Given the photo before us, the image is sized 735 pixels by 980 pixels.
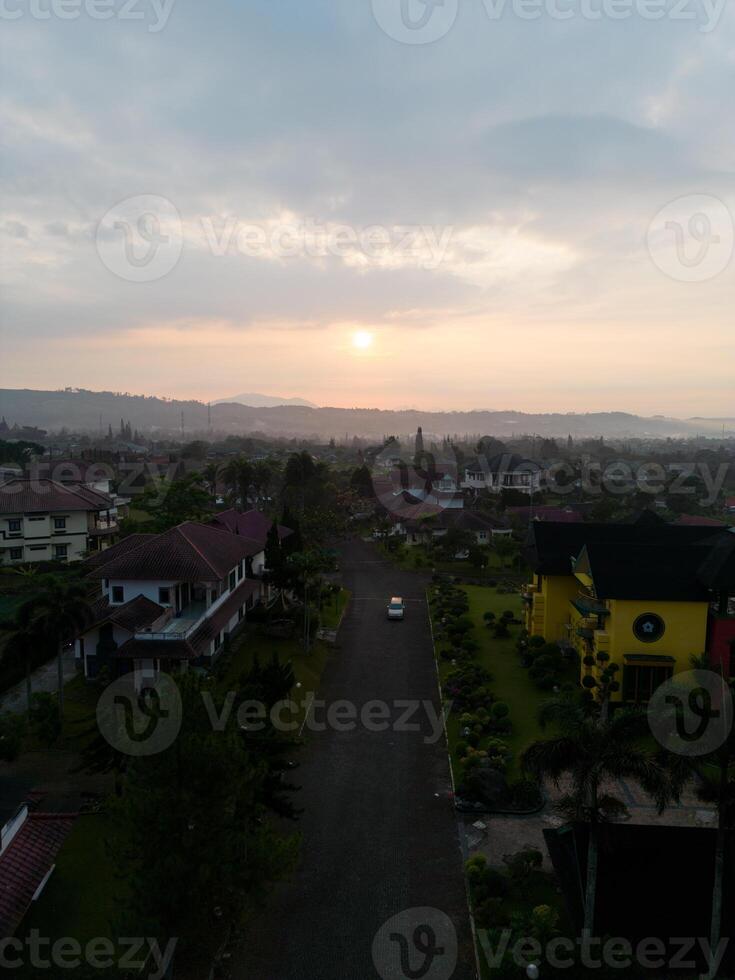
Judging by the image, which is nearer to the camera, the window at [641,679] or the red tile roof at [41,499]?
the window at [641,679]

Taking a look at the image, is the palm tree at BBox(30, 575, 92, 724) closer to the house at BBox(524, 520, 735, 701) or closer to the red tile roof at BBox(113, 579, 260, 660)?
the red tile roof at BBox(113, 579, 260, 660)

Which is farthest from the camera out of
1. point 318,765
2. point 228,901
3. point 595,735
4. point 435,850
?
point 318,765

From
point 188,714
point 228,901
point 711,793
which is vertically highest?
point 188,714

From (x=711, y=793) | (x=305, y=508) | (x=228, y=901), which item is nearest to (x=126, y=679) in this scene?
(x=228, y=901)

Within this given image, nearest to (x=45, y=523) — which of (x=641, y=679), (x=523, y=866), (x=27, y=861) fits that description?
(x=27, y=861)

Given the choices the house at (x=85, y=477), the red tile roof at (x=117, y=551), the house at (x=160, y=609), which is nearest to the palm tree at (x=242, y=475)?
the house at (x=85, y=477)

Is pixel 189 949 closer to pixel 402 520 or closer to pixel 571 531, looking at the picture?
pixel 571 531

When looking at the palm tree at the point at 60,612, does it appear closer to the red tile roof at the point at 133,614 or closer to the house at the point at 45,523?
the red tile roof at the point at 133,614

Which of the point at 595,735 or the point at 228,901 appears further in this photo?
the point at 595,735
